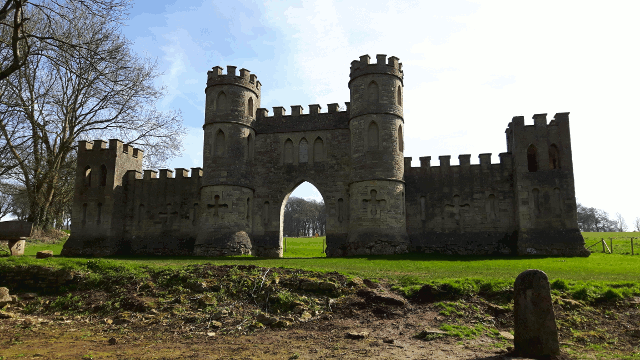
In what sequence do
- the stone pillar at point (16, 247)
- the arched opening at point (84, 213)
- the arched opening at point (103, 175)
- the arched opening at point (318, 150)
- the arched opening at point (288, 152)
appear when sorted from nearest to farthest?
the stone pillar at point (16, 247)
the arched opening at point (318, 150)
the arched opening at point (288, 152)
the arched opening at point (84, 213)
the arched opening at point (103, 175)

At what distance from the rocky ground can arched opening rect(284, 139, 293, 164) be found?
38.8 feet

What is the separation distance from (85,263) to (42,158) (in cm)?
1661

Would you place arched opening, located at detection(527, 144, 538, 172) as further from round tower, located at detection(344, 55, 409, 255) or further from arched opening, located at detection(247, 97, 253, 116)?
arched opening, located at detection(247, 97, 253, 116)

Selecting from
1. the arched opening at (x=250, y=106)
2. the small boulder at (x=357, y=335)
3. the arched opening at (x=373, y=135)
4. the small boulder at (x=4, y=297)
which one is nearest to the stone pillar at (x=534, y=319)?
→ the small boulder at (x=357, y=335)

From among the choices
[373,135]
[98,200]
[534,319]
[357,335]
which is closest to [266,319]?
[357,335]

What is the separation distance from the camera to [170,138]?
3058cm

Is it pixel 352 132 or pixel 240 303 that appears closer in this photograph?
pixel 240 303

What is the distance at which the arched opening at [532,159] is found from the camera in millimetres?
22094

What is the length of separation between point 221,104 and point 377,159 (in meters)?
8.34

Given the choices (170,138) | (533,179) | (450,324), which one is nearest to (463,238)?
(533,179)

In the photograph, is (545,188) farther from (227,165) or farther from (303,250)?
(303,250)

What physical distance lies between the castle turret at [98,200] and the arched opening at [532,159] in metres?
20.3

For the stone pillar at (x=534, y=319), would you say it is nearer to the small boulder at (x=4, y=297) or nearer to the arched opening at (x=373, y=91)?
the small boulder at (x=4, y=297)

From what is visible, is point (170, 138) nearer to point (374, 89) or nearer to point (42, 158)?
point (42, 158)
